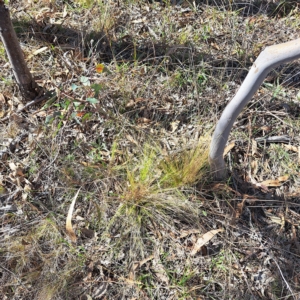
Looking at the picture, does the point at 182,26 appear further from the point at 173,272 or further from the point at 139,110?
the point at 173,272

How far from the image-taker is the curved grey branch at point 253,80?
1.33 meters

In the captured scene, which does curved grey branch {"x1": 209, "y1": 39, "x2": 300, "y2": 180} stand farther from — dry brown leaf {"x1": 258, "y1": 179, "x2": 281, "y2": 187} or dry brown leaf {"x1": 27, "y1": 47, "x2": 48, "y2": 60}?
dry brown leaf {"x1": 27, "y1": 47, "x2": 48, "y2": 60}

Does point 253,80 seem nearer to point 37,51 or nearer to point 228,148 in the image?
point 228,148

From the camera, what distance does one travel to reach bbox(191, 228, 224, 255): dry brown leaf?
2.04 m

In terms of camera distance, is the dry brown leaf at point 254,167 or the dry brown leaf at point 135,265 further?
the dry brown leaf at point 254,167

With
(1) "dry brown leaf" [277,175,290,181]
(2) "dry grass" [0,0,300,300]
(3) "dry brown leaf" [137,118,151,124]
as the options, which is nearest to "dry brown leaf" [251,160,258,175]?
(2) "dry grass" [0,0,300,300]

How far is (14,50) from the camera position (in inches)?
89.5

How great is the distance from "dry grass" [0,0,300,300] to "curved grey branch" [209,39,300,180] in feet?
1.02

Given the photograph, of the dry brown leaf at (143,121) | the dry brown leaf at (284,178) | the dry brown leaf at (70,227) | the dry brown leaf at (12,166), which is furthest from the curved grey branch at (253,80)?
the dry brown leaf at (12,166)

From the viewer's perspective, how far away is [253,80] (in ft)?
4.77

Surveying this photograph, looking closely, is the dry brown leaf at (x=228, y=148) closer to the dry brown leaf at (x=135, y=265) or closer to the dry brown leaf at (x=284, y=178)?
the dry brown leaf at (x=284, y=178)

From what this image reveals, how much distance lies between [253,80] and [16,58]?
65.7 inches

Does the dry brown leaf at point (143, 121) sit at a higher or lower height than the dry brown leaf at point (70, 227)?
higher

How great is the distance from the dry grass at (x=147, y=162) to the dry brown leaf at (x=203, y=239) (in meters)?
0.03
